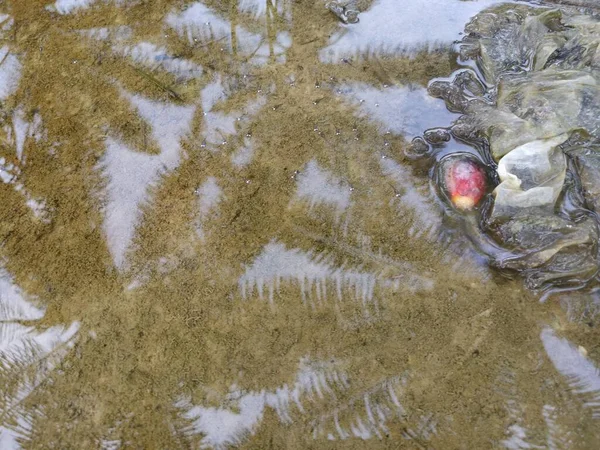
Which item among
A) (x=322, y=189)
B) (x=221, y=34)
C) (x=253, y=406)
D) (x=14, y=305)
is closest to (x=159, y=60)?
(x=221, y=34)

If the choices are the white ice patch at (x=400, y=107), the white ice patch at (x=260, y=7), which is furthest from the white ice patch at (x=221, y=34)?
the white ice patch at (x=400, y=107)

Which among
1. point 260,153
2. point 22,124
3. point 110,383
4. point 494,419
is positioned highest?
point 22,124

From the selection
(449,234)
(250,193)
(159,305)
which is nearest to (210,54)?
(250,193)

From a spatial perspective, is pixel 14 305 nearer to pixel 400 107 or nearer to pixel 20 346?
pixel 20 346

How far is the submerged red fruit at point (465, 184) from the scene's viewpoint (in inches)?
89.7

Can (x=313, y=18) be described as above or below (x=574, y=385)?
above

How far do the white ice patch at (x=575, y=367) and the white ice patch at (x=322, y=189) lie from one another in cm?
103

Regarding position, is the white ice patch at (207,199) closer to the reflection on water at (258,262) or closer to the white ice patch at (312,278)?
the reflection on water at (258,262)

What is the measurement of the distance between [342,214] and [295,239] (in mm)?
253

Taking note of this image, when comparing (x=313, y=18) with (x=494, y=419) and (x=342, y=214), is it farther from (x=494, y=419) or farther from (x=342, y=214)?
(x=494, y=419)

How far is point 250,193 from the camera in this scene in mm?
2445

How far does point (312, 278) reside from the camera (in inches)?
87.4

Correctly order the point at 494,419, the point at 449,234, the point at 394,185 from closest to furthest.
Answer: the point at 494,419
the point at 449,234
the point at 394,185

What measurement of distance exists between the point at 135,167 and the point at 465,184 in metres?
1.63
